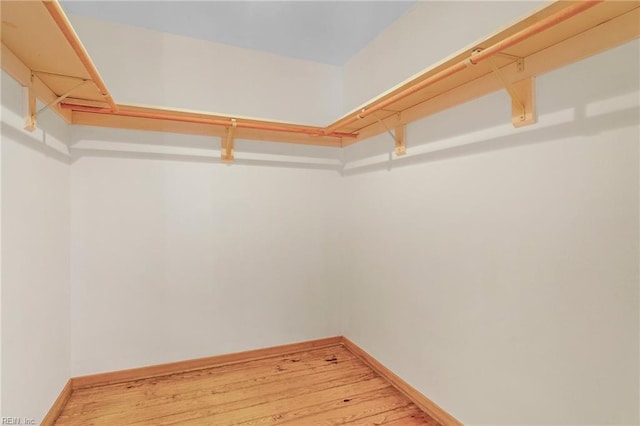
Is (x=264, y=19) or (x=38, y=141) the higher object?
(x=264, y=19)

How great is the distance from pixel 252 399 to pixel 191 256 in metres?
1.07

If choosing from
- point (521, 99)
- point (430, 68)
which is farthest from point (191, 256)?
point (521, 99)

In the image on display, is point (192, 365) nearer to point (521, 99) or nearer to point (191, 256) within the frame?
point (191, 256)

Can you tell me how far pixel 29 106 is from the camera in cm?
155

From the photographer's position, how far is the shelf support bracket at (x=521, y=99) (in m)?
1.40

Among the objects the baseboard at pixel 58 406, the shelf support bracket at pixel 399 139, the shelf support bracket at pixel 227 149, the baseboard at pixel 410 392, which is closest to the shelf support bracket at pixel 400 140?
the shelf support bracket at pixel 399 139

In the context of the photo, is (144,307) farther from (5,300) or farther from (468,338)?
(468,338)

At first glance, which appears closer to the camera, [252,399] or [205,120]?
[252,399]

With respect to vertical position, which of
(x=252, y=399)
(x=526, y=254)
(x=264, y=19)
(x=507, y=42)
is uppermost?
(x=264, y=19)

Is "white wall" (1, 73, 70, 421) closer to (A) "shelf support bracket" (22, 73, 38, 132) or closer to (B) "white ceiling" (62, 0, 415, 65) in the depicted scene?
(A) "shelf support bracket" (22, 73, 38, 132)

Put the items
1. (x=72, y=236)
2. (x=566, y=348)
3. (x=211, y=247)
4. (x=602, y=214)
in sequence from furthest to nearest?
(x=211, y=247) < (x=72, y=236) < (x=566, y=348) < (x=602, y=214)

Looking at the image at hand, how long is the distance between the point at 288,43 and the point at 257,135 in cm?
75

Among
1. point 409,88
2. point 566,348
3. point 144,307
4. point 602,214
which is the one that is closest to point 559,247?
point 602,214

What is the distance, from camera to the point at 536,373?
140cm
